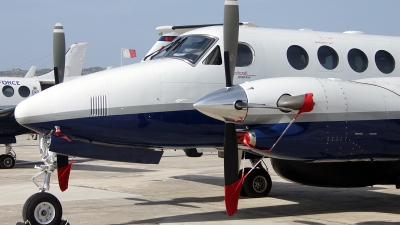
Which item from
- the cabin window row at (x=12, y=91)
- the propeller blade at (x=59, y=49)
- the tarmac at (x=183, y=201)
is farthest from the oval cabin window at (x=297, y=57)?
the cabin window row at (x=12, y=91)

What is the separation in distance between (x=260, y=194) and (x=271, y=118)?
13.2ft

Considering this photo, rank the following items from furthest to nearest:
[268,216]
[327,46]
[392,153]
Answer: [327,46]
[268,216]
[392,153]

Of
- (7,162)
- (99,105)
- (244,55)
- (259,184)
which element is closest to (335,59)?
(244,55)

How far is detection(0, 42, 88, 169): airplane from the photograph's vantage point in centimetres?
1902

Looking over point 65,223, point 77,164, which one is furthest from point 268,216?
point 77,164

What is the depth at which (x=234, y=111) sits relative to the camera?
28.1 ft

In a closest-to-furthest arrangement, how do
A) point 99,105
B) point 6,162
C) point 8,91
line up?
1. point 99,105
2. point 6,162
3. point 8,91

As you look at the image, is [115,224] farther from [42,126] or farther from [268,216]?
[268,216]

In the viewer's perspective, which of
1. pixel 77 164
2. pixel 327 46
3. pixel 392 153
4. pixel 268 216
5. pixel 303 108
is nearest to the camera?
pixel 303 108

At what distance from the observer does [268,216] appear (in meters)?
10.3

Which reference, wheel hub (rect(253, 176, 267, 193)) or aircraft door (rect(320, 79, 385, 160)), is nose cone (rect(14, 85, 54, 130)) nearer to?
aircraft door (rect(320, 79, 385, 160))

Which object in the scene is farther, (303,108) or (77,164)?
(77,164)

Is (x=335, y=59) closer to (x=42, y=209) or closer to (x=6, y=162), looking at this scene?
(x=42, y=209)

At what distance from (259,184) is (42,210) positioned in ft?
16.9
